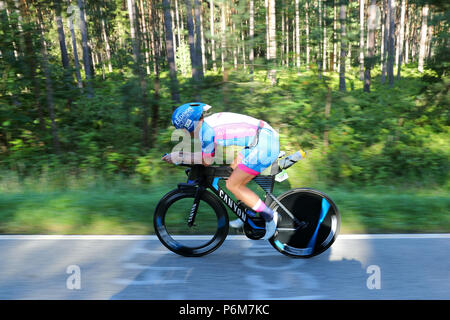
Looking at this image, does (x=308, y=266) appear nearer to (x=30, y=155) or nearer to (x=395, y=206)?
(x=395, y=206)

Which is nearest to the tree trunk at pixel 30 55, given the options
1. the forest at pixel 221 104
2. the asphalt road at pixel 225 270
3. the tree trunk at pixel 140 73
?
the forest at pixel 221 104

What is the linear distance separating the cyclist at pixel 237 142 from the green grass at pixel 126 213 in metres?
1.49

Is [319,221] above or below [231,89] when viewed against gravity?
below

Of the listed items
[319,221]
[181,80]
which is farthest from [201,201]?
[181,80]

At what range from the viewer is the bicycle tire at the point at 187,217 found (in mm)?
3973

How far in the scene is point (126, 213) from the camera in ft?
16.9

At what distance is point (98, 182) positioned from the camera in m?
7.43

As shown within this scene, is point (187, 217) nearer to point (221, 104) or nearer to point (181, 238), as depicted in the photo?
point (181, 238)

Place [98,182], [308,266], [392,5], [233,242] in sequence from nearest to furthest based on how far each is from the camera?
[308,266] → [233,242] → [98,182] → [392,5]

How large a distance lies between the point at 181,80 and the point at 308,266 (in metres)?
6.44

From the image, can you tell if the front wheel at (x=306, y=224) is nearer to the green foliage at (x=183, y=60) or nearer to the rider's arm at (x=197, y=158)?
the rider's arm at (x=197, y=158)

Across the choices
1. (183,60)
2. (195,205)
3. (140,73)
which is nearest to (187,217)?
(195,205)

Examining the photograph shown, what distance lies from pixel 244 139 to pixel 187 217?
1.19 metres

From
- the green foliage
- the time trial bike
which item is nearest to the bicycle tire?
the time trial bike
